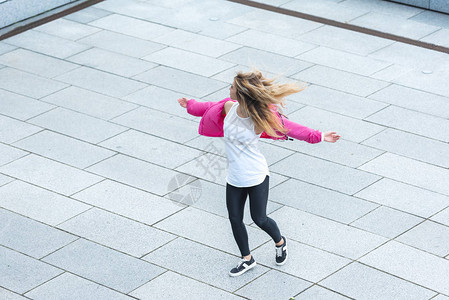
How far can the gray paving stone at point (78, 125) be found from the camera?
9516 millimetres

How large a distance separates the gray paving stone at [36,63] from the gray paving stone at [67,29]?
2.63 feet

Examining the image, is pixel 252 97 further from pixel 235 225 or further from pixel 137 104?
pixel 137 104

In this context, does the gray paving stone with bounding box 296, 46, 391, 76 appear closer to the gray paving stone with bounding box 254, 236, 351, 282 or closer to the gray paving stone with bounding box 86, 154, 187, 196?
the gray paving stone with bounding box 86, 154, 187, 196

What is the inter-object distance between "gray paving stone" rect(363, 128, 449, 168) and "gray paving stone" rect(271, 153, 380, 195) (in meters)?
0.68

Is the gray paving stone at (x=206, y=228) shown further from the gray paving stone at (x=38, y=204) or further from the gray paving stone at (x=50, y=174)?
the gray paving stone at (x=50, y=174)

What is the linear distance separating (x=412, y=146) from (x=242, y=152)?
3.38 m

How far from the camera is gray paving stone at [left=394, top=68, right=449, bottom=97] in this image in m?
10.4

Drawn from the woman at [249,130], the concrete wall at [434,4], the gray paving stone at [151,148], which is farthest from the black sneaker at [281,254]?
the concrete wall at [434,4]

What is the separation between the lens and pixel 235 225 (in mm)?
6742

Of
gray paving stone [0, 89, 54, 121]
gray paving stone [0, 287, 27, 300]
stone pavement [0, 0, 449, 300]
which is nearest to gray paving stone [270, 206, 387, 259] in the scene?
stone pavement [0, 0, 449, 300]

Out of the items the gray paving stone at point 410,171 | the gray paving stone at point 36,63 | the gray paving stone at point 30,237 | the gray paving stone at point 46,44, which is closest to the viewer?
the gray paving stone at point 30,237

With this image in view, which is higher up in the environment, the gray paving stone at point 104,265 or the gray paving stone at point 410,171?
the gray paving stone at point 410,171

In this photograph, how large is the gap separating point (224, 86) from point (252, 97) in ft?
14.8

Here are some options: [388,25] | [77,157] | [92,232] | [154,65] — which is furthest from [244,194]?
[388,25]
